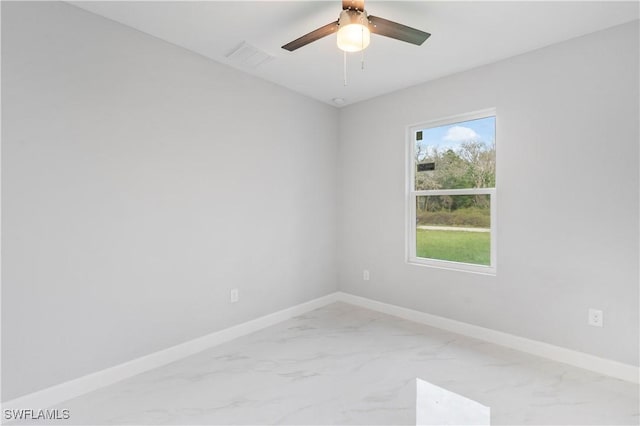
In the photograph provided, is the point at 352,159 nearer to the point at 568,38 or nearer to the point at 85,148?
the point at 568,38

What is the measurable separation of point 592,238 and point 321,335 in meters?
2.35

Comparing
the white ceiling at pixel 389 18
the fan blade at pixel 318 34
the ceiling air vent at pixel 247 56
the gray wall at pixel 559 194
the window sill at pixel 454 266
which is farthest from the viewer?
the window sill at pixel 454 266

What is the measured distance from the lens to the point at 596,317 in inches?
91.5

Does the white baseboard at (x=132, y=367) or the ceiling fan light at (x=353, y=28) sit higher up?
the ceiling fan light at (x=353, y=28)

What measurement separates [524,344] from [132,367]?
311 cm

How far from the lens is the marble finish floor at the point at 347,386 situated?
1824 mm

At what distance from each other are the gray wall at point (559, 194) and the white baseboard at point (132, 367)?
1.71m

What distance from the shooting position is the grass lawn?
297 cm

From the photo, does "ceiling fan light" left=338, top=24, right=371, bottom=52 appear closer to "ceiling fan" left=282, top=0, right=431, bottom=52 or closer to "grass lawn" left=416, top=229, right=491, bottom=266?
"ceiling fan" left=282, top=0, right=431, bottom=52

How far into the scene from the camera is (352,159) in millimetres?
3896

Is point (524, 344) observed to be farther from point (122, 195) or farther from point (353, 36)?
point (122, 195)

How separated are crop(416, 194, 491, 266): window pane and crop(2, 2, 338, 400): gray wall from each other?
5.11 ft

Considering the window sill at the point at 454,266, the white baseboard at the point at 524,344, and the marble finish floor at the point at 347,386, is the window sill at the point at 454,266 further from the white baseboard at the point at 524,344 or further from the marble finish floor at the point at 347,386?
the marble finish floor at the point at 347,386

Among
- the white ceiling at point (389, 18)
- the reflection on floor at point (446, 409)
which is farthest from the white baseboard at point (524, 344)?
the white ceiling at point (389, 18)
